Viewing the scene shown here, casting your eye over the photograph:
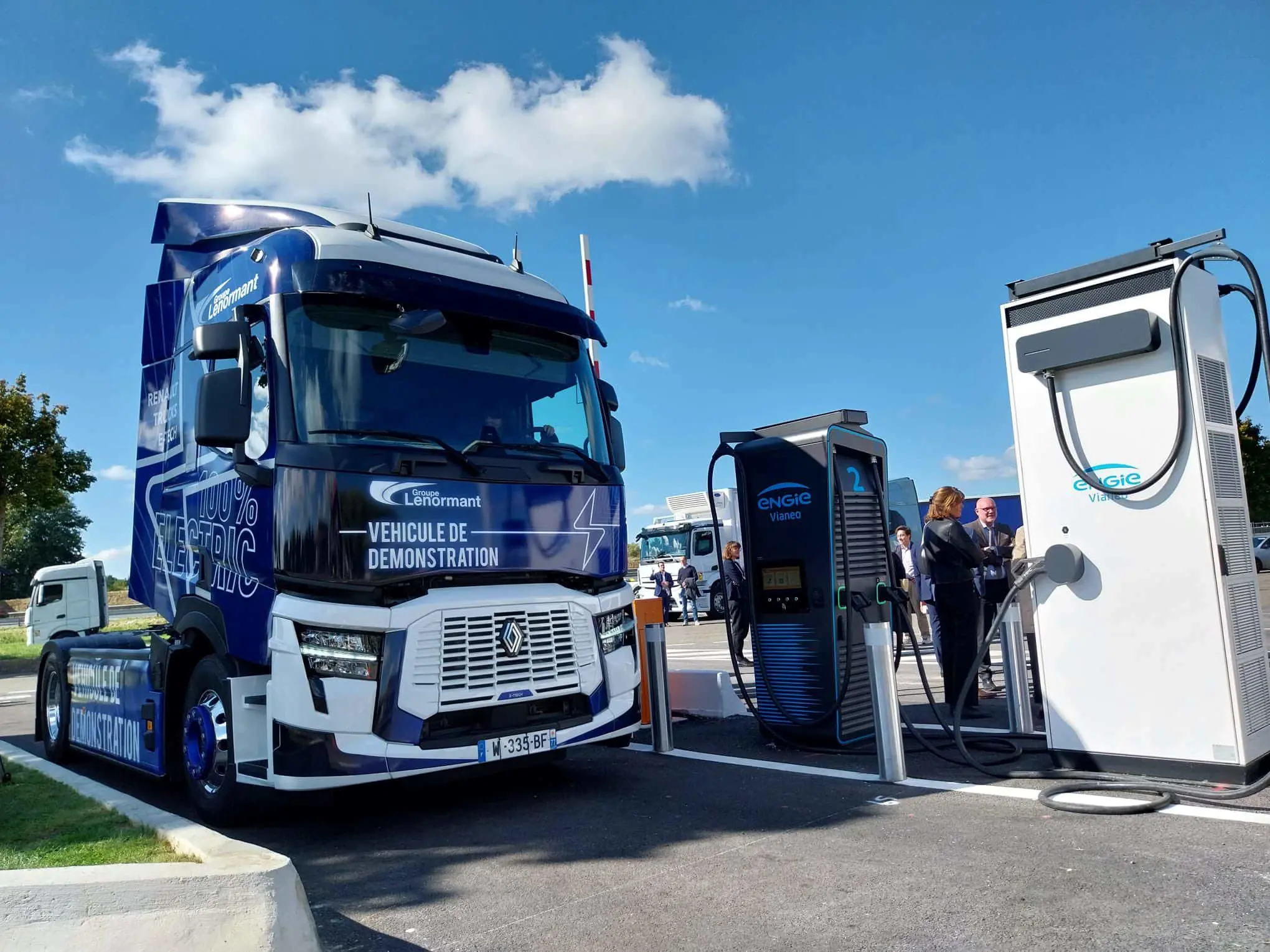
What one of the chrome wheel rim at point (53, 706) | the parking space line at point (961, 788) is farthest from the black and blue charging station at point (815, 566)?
the chrome wheel rim at point (53, 706)

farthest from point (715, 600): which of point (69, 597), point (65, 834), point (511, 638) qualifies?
point (65, 834)

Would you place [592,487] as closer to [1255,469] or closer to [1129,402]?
[1129,402]

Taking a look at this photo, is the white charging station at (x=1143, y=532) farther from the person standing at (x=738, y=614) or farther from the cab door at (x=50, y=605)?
the cab door at (x=50, y=605)

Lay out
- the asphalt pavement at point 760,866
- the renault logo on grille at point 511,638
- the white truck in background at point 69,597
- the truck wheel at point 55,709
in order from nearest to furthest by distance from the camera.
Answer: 1. the asphalt pavement at point 760,866
2. the renault logo on grille at point 511,638
3. the truck wheel at point 55,709
4. the white truck in background at point 69,597

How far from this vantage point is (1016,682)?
7.19 metres

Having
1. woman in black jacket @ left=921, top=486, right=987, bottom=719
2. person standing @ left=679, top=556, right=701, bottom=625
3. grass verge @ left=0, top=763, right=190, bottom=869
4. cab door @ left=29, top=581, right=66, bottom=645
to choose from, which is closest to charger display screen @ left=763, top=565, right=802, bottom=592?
woman in black jacket @ left=921, top=486, right=987, bottom=719

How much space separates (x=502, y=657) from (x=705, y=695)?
166 inches

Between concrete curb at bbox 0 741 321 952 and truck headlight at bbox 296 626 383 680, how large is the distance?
1.56 metres

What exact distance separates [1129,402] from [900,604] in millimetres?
2291

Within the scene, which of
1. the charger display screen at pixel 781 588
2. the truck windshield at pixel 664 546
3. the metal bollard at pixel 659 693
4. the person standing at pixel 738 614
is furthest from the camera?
the truck windshield at pixel 664 546

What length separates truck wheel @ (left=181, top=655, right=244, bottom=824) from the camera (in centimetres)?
532

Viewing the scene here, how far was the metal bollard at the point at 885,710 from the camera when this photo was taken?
578 cm

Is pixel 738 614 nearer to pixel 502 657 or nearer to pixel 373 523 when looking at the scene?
pixel 502 657

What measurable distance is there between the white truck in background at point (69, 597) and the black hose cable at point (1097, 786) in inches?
832
